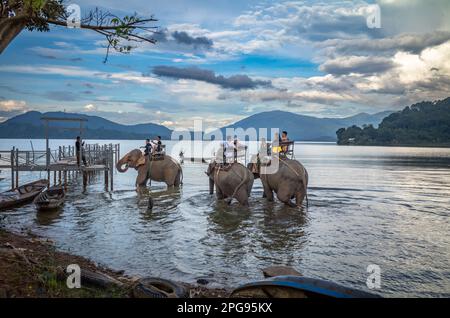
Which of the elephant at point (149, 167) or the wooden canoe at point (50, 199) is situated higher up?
the elephant at point (149, 167)

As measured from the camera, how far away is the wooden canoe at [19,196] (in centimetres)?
1748

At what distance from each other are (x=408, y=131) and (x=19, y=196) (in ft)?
592

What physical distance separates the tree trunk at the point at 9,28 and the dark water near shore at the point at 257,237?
230 inches

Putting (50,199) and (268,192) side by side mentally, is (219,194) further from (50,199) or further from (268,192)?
(50,199)

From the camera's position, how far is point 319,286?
5.40 metres

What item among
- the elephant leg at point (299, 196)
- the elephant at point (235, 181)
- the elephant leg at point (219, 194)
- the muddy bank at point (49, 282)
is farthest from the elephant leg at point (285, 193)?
the muddy bank at point (49, 282)

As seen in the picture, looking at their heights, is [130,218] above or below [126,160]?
below

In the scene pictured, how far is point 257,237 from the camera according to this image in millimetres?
12102

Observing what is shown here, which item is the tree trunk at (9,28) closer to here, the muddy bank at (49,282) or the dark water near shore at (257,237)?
the muddy bank at (49,282)

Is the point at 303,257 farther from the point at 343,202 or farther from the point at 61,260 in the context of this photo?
the point at 343,202

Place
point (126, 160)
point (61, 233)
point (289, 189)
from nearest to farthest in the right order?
1. point (61, 233)
2. point (289, 189)
3. point (126, 160)

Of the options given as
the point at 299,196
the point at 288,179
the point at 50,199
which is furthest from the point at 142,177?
the point at 299,196

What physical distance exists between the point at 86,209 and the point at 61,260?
9.21 m
